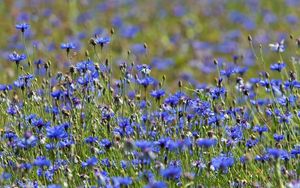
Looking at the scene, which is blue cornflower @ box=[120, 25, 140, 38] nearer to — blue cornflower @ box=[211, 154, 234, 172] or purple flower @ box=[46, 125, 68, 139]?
purple flower @ box=[46, 125, 68, 139]

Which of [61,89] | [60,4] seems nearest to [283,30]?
[60,4]

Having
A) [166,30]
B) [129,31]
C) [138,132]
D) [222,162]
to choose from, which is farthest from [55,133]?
[166,30]

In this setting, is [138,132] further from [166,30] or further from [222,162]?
[166,30]

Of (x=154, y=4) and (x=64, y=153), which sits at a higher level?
(x=154, y=4)

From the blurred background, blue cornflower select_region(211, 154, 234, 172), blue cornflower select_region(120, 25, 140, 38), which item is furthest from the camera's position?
blue cornflower select_region(120, 25, 140, 38)

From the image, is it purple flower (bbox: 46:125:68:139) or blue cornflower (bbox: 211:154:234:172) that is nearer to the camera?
blue cornflower (bbox: 211:154:234:172)

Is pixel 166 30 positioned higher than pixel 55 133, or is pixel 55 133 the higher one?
pixel 166 30

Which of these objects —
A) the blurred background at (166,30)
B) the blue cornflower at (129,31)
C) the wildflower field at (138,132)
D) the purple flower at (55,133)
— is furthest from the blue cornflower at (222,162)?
the blue cornflower at (129,31)

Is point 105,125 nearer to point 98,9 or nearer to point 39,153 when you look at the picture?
point 39,153

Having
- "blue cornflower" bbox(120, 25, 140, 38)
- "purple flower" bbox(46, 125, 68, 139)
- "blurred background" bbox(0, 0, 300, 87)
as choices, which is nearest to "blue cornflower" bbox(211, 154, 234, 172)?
"purple flower" bbox(46, 125, 68, 139)
